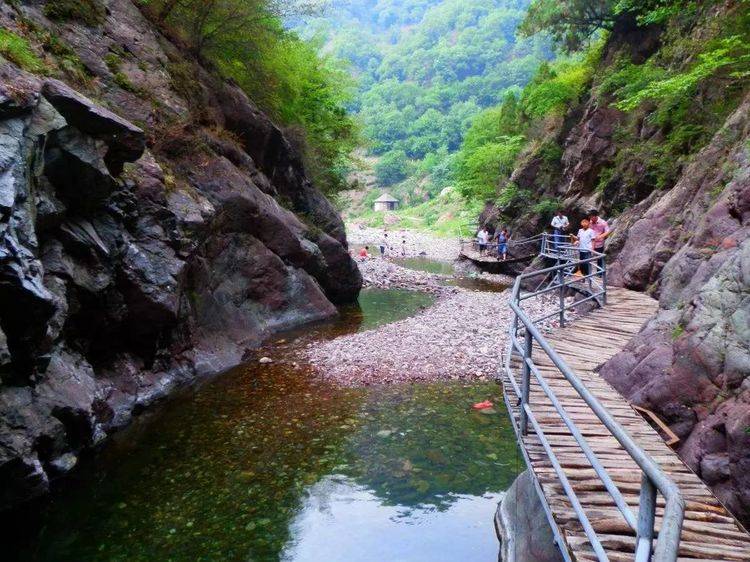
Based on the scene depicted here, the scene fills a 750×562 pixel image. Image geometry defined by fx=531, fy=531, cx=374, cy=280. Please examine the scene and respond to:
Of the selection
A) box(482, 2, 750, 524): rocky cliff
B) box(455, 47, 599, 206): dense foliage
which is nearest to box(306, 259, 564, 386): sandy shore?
box(482, 2, 750, 524): rocky cliff

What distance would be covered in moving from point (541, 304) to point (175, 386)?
1409cm

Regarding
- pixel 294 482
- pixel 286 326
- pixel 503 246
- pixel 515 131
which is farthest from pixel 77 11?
pixel 515 131

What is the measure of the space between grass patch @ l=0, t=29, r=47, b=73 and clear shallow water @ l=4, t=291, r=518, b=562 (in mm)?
6760

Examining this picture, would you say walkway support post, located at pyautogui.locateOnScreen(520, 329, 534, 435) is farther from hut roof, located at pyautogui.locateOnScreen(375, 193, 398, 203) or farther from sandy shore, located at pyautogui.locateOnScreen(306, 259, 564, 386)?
hut roof, located at pyautogui.locateOnScreen(375, 193, 398, 203)

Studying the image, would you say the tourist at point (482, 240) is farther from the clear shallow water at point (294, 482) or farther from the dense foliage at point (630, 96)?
the clear shallow water at point (294, 482)

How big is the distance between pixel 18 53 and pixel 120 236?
371 centimetres

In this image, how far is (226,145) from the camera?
18.9 meters

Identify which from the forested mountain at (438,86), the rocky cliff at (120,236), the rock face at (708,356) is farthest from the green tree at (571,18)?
the forested mountain at (438,86)

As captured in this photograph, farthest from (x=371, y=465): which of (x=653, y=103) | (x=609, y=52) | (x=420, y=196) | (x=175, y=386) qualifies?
(x=420, y=196)

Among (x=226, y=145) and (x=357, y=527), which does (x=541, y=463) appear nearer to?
(x=357, y=527)

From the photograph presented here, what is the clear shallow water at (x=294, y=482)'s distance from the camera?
700 centimetres

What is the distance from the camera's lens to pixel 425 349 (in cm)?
1515

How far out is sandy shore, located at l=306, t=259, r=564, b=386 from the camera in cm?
1339

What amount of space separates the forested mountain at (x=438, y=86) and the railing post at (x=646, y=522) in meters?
105
